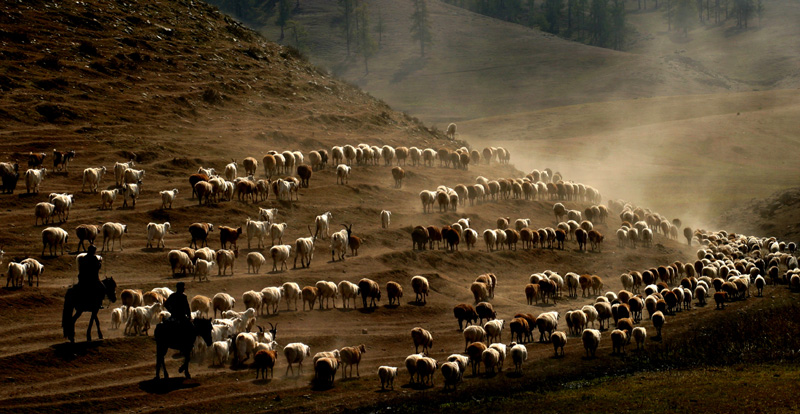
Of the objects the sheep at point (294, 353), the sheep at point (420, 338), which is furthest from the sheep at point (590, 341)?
the sheep at point (294, 353)

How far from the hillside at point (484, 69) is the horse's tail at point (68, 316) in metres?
95.9

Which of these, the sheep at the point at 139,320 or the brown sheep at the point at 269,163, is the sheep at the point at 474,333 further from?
the brown sheep at the point at 269,163

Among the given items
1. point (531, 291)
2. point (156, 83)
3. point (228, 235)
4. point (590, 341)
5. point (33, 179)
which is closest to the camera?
point (590, 341)

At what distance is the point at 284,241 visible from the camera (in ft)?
109

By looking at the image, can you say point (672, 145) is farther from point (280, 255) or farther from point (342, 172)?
point (280, 255)

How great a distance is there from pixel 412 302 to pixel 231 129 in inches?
947

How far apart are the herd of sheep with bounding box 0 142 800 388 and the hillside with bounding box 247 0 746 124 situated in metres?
68.4

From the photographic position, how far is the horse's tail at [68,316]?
63.1 ft

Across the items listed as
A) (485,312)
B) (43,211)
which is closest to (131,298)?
(43,211)

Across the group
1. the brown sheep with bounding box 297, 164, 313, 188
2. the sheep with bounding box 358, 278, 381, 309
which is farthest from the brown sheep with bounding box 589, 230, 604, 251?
the sheep with bounding box 358, 278, 381, 309

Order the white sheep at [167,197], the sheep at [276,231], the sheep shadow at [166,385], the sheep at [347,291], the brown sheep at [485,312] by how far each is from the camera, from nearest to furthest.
→ 1. the sheep shadow at [166,385]
2. the brown sheep at [485,312]
3. the sheep at [347,291]
4. the sheep at [276,231]
5. the white sheep at [167,197]

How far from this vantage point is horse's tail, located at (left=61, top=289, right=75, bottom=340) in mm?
19234

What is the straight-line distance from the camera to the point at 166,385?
1852 centimetres

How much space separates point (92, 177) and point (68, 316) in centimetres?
1621
